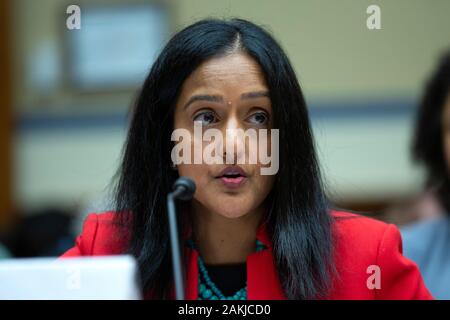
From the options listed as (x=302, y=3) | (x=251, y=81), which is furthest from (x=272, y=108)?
(x=302, y=3)

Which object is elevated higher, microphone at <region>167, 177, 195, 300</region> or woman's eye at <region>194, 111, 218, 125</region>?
woman's eye at <region>194, 111, 218, 125</region>

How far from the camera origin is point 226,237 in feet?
4.36

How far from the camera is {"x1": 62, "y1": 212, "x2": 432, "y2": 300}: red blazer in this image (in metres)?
1.27

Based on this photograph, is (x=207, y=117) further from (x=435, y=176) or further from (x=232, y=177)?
(x=435, y=176)

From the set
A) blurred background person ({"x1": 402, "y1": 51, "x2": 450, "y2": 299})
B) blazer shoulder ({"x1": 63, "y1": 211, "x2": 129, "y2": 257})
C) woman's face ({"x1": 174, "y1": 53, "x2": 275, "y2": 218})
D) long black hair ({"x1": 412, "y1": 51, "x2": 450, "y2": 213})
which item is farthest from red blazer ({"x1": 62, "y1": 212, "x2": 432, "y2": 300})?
long black hair ({"x1": 412, "y1": 51, "x2": 450, "y2": 213})

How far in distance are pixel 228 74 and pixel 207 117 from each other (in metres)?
0.08

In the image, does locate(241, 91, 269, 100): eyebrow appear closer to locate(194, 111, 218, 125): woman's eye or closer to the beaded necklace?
locate(194, 111, 218, 125): woman's eye

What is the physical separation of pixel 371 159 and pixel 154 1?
4.47 feet

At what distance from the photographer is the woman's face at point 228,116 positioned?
1.17m

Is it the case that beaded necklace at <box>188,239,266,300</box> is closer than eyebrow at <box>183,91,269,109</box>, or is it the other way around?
eyebrow at <box>183,91,269,109</box>

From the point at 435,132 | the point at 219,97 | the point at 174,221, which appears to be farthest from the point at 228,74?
the point at 435,132

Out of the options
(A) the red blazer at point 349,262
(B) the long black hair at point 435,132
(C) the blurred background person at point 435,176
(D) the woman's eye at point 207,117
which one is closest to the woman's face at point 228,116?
(D) the woman's eye at point 207,117

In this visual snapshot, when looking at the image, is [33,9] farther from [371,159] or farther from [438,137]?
[438,137]
